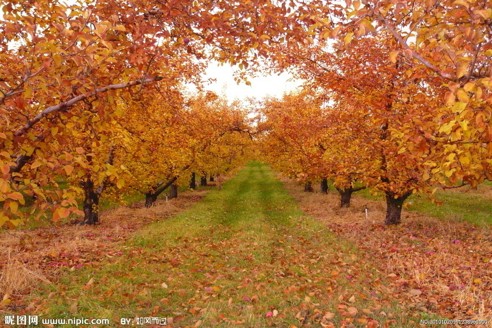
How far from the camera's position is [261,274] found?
8.99 meters

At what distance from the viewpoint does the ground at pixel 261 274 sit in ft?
22.0

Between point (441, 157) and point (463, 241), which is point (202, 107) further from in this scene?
point (441, 157)

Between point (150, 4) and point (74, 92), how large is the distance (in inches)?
90.6

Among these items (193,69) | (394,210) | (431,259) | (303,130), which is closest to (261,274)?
(431,259)

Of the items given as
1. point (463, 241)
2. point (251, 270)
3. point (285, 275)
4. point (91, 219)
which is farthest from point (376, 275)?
point (91, 219)

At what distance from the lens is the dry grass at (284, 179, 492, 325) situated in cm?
701

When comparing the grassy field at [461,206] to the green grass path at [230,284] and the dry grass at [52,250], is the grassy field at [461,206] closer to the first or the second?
the green grass path at [230,284]

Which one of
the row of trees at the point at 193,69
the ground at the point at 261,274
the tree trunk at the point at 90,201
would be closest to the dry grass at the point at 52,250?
the ground at the point at 261,274

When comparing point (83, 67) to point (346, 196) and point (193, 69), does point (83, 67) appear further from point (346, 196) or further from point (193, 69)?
point (346, 196)

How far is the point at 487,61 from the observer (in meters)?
4.78

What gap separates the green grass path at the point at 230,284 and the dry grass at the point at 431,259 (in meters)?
0.64

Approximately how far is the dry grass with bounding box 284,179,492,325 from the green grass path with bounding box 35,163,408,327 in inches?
25.1

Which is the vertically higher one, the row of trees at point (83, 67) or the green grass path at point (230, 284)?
the row of trees at point (83, 67)

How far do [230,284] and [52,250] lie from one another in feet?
18.2
